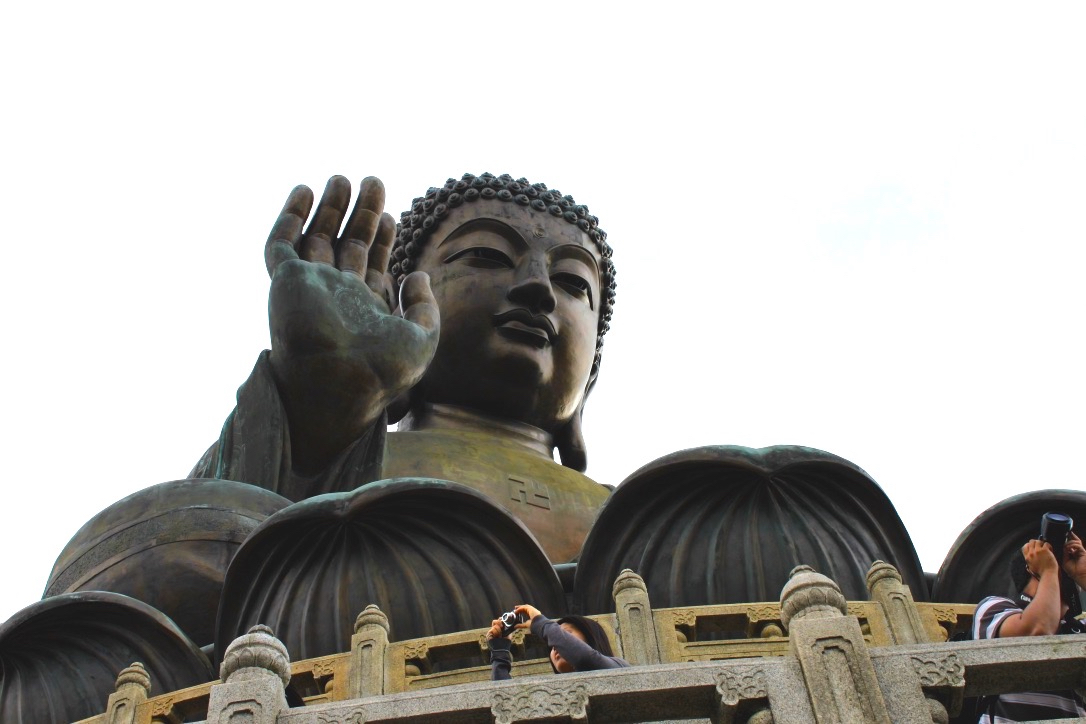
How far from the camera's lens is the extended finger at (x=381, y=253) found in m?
10.6

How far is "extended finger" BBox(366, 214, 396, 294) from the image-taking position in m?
10.6

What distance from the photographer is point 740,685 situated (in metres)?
4.78

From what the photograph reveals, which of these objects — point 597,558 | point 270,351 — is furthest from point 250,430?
point 597,558

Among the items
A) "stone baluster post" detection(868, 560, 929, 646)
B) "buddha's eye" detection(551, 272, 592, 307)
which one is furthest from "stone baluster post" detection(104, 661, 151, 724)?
"buddha's eye" detection(551, 272, 592, 307)

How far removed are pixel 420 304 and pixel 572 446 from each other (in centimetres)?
313

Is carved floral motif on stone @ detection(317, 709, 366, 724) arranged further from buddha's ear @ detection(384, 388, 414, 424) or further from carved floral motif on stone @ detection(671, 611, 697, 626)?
buddha's ear @ detection(384, 388, 414, 424)

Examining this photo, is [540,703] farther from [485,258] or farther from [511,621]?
[485,258]

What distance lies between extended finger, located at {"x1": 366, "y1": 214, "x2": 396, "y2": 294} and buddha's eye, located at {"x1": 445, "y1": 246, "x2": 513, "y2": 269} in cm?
134

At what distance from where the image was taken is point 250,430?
9.59m

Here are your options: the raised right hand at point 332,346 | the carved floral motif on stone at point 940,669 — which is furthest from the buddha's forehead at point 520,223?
the carved floral motif on stone at point 940,669

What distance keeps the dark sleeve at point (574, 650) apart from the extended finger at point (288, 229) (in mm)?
5237

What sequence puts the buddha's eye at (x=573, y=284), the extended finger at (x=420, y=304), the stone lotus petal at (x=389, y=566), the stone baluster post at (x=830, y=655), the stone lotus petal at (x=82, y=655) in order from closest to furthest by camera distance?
the stone baluster post at (x=830, y=655) < the stone lotus petal at (x=82, y=655) < the stone lotus petal at (x=389, y=566) < the extended finger at (x=420, y=304) < the buddha's eye at (x=573, y=284)

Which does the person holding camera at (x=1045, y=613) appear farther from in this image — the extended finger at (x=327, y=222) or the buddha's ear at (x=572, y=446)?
the buddha's ear at (x=572, y=446)

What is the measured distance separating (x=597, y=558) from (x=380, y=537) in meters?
1.08
